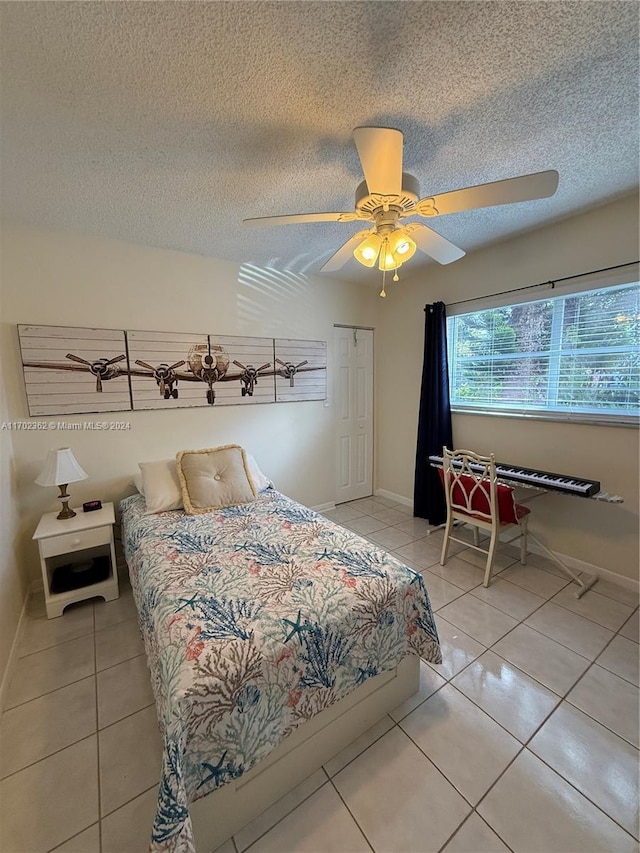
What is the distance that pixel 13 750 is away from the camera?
54.2 inches

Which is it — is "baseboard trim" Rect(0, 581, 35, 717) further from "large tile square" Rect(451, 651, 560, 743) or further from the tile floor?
"large tile square" Rect(451, 651, 560, 743)

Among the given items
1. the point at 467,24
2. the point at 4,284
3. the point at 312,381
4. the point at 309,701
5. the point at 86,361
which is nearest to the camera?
the point at 467,24

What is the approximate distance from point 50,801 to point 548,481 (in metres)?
2.96

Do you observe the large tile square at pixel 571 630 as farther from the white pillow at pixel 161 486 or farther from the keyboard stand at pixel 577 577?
the white pillow at pixel 161 486

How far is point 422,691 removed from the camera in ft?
5.31

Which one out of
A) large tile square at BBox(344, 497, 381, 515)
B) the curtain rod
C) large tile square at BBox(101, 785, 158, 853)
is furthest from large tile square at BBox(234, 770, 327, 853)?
the curtain rod

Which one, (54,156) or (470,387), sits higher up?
(54,156)

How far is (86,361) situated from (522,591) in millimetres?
3505

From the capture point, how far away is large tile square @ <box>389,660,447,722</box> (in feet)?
4.97

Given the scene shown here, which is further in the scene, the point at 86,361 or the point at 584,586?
the point at 86,361

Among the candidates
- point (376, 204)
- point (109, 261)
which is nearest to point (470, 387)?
point (376, 204)

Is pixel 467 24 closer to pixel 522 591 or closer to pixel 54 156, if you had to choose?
pixel 54 156

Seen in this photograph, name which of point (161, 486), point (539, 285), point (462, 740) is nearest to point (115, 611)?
point (161, 486)

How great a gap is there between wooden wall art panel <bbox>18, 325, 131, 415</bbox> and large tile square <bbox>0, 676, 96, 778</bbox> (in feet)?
5.63
